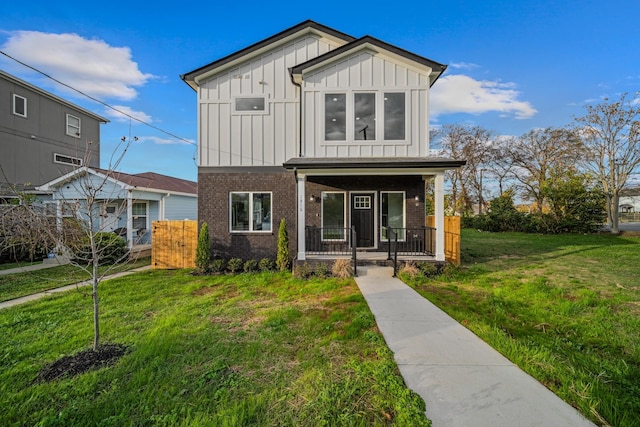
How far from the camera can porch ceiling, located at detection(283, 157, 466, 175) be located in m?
8.27

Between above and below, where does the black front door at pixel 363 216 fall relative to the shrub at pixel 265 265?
above

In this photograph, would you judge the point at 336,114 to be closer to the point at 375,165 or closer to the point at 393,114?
the point at 393,114

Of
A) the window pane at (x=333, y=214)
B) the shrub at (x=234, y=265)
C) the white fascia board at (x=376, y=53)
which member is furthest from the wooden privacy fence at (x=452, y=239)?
the shrub at (x=234, y=265)

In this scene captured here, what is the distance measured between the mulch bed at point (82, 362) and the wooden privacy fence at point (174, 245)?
21.7ft

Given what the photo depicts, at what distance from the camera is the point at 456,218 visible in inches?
375

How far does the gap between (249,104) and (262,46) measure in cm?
203

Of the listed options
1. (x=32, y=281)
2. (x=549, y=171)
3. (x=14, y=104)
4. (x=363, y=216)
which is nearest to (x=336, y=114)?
(x=363, y=216)

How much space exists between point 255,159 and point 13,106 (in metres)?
14.7

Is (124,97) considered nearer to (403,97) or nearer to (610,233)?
(403,97)

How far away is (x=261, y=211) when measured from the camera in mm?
9938

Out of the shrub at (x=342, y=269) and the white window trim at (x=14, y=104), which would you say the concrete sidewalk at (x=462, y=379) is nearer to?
the shrub at (x=342, y=269)

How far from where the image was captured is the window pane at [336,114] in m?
9.32

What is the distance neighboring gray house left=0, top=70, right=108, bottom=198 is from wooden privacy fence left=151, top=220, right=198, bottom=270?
7474 millimetres

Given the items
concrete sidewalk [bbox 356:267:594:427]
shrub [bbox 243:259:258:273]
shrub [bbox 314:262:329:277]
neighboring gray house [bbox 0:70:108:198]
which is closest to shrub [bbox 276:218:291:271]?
shrub [bbox 243:259:258:273]
